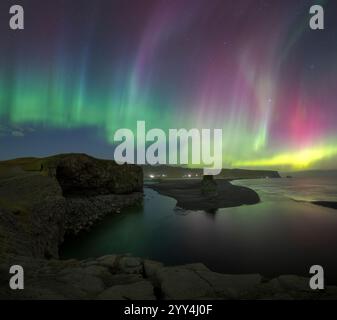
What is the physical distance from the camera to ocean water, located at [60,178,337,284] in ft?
74.4

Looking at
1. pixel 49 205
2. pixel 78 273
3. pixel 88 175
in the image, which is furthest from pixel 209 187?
pixel 78 273

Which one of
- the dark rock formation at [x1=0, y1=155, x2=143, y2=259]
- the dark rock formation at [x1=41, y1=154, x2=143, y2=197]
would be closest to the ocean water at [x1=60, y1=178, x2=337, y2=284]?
the dark rock formation at [x1=0, y1=155, x2=143, y2=259]

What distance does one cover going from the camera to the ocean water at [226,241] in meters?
22.7

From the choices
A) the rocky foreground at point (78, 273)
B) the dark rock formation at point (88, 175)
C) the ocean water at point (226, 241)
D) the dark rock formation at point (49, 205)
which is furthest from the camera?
the dark rock formation at point (88, 175)

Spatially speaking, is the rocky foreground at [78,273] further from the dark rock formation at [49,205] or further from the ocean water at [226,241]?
the ocean water at [226,241]

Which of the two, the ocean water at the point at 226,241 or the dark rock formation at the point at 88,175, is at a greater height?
the dark rock formation at the point at 88,175

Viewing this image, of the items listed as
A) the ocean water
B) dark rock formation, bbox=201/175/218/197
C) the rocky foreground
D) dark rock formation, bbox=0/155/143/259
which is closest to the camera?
the rocky foreground

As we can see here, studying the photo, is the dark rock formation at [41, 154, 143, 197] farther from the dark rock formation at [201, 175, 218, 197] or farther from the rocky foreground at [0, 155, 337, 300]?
the dark rock formation at [201, 175, 218, 197]

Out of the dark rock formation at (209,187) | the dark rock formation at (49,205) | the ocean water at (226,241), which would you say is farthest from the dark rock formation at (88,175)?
the dark rock formation at (209,187)

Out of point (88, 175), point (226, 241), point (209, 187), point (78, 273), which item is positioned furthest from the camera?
point (209, 187)

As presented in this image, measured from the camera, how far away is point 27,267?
12953mm

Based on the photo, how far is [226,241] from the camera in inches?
1188

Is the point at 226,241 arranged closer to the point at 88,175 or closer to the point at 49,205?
the point at 49,205
